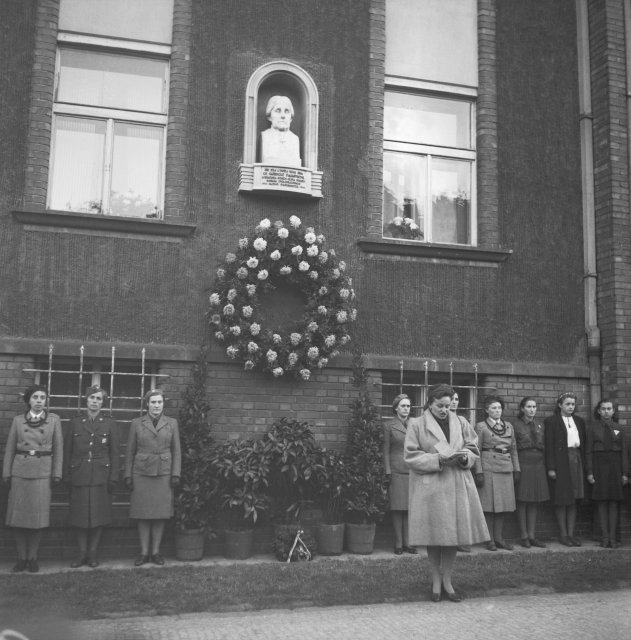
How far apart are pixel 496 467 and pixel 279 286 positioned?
336 cm

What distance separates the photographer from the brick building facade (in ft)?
31.1

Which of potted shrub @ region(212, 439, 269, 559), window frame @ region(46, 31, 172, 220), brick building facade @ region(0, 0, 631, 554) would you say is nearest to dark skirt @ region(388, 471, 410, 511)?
brick building facade @ region(0, 0, 631, 554)

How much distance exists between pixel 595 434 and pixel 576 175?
3480 mm

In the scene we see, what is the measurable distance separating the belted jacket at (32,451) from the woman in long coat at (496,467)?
15.8ft

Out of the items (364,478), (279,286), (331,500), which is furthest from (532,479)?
(279,286)

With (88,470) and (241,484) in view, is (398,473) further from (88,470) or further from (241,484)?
(88,470)

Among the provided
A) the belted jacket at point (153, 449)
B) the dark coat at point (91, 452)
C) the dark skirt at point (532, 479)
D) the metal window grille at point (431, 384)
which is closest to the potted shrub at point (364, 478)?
the metal window grille at point (431, 384)

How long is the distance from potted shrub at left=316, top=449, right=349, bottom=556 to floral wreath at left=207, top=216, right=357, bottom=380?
3.37 ft

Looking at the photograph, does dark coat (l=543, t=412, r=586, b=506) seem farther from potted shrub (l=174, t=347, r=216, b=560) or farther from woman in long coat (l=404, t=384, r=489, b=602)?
potted shrub (l=174, t=347, r=216, b=560)

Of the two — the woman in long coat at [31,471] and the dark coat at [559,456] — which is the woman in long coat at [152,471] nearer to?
the woman in long coat at [31,471]

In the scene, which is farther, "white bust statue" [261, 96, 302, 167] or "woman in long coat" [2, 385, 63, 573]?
"white bust statue" [261, 96, 302, 167]

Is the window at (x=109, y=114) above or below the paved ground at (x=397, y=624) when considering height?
above

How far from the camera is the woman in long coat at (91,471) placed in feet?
28.3

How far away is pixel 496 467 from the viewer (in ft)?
32.9
